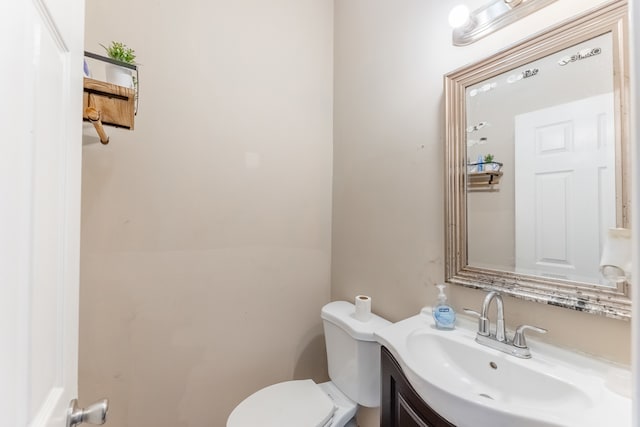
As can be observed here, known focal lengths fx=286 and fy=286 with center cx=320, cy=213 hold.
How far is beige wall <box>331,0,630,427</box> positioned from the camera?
969 mm

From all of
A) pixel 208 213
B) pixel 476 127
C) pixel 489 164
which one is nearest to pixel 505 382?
pixel 489 164

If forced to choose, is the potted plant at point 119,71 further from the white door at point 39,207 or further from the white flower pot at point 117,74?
the white door at point 39,207

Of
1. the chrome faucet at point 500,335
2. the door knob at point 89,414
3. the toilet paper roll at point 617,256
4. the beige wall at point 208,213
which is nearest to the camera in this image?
the door knob at point 89,414

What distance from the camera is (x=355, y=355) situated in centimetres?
124

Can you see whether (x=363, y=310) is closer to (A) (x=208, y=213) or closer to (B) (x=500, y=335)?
(B) (x=500, y=335)

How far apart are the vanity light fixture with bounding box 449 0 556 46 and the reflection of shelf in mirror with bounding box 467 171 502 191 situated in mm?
489

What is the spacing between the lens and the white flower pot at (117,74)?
98 cm

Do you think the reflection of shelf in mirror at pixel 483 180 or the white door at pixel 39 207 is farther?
the reflection of shelf in mirror at pixel 483 180

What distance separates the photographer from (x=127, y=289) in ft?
4.10

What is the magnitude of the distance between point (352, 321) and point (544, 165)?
3.07 ft

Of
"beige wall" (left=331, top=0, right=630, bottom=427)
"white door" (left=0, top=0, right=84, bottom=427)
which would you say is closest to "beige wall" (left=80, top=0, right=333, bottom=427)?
"beige wall" (left=331, top=0, right=630, bottom=427)

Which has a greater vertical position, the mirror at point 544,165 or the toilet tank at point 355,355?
the mirror at point 544,165

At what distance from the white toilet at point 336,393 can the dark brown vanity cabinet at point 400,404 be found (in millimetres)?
229

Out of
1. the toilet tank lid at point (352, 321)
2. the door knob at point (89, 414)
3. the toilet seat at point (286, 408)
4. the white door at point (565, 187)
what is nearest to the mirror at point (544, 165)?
the white door at point (565, 187)
